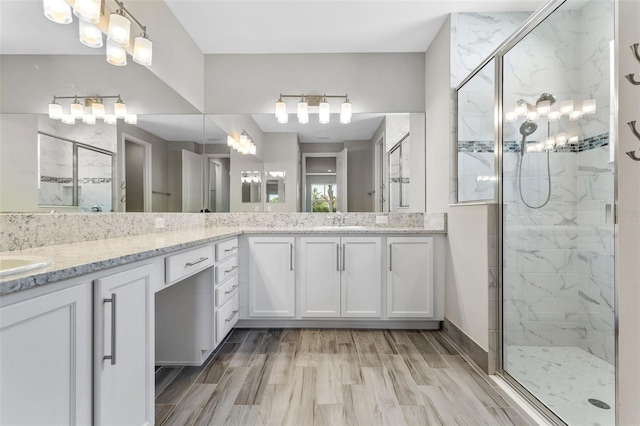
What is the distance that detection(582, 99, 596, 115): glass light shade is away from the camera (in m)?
1.94

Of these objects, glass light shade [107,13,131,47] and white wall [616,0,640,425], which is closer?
white wall [616,0,640,425]

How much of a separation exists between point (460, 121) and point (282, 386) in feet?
7.89

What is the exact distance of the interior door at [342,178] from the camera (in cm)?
321

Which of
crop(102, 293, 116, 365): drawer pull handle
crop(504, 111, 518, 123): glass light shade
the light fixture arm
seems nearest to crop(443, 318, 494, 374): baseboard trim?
crop(504, 111, 518, 123): glass light shade

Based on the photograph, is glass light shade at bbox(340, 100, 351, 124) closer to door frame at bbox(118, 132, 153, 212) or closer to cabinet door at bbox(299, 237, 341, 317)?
cabinet door at bbox(299, 237, 341, 317)

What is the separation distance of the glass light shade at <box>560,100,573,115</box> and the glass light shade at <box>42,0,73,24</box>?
301 centimetres

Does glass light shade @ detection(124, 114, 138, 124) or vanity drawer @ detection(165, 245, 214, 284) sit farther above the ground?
glass light shade @ detection(124, 114, 138, 124)

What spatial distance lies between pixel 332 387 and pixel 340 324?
933mm

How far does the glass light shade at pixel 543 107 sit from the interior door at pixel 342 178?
1.69 meters

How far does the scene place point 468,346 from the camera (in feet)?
7.14

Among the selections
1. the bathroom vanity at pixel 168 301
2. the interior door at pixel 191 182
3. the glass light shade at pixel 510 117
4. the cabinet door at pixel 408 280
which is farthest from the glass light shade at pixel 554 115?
the interior door at pixel 191 182

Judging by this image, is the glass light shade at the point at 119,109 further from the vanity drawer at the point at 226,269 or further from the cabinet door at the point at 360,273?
the cabinet door at the point at 360,273

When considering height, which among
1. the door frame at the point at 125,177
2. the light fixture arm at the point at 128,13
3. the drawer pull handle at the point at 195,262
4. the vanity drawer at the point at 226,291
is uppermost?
the light fixture arm at the point at 128,13

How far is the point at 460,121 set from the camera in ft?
8.23
